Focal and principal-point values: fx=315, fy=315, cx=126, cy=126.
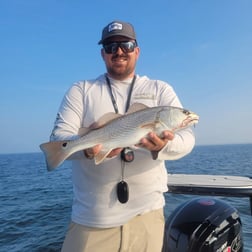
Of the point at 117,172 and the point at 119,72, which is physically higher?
the point at 119,72

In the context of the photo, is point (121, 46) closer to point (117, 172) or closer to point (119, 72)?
point (119, 72)

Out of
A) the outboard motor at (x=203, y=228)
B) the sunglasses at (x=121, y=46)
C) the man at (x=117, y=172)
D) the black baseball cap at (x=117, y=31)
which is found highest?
the black baseball cap at (x=117, y=31)

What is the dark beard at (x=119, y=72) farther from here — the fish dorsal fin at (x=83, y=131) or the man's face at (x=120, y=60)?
the fish dorsal fin at (x=83, y=131)

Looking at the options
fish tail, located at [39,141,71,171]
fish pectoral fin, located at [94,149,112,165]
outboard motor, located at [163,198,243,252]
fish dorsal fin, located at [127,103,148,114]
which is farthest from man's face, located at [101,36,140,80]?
outboard motor, located at [163,198,243,252]

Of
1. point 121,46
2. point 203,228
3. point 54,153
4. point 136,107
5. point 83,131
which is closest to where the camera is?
point 54,153

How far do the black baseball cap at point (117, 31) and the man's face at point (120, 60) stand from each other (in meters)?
0.04

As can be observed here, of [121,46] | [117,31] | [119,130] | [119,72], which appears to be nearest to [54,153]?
[119,130]

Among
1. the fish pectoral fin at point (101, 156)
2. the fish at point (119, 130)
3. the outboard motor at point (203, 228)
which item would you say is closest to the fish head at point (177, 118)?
the fish at point (119, 130)

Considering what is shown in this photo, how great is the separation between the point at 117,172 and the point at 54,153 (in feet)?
2.24

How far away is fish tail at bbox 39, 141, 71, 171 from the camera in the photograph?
289 centimetres

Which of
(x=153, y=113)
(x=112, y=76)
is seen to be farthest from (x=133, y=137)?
(x=112, y=76)

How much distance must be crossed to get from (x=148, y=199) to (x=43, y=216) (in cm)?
1197

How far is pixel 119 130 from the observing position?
3.07 m

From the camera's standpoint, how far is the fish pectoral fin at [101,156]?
294cm
